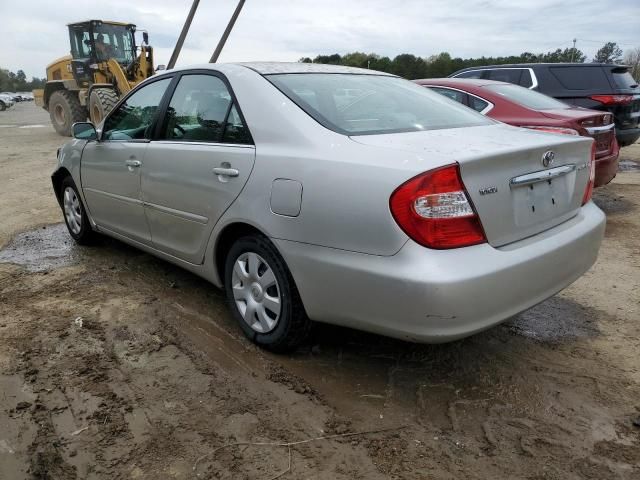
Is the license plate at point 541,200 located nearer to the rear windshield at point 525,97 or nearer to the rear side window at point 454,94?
the rear windshield at point 525,97

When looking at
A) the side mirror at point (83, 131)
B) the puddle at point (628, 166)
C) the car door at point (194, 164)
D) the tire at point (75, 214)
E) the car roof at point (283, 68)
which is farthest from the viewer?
the puddle at point (628, 166)

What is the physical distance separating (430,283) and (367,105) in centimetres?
129

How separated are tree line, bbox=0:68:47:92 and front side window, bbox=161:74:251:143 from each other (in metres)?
89.4

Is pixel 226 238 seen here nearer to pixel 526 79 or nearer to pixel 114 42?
pixel 526 79

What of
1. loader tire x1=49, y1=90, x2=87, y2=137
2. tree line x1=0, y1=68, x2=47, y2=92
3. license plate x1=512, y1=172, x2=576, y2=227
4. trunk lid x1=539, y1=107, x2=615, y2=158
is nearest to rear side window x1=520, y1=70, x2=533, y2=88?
trunk lid x1=539, y1=107, x2=615, y2=158

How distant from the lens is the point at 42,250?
16.6ft

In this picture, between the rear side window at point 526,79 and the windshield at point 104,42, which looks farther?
the windshield at point 104,42

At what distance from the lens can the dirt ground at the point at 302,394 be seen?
7.12 ft

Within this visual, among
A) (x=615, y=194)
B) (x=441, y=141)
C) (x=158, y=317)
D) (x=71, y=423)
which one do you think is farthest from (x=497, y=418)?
(x=615, y=194)

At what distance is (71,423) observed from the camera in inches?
95.8

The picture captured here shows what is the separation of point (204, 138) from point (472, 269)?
185 cm

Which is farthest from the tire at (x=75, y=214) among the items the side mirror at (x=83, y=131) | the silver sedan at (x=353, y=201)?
the silver sedan at (x=353, y=201)

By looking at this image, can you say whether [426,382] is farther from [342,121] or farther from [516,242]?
[342,121]

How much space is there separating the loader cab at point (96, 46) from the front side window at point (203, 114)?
12994 millimetres
